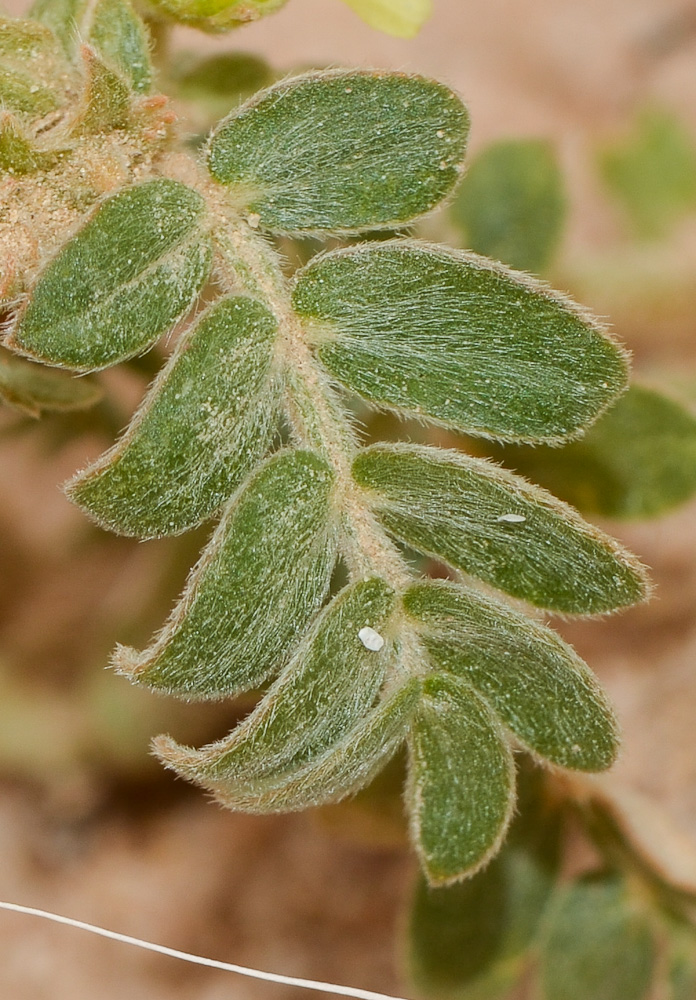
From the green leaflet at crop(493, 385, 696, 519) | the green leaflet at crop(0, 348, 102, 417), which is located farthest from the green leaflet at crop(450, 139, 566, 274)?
the green leaflet at crop(0, 348, 102, 417)

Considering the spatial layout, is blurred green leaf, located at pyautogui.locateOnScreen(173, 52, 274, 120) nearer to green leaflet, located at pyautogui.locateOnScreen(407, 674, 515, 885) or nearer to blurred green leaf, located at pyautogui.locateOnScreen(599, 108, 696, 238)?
green leaflet, located at pyautogui.locateOnScreen(407, 674, 515, 885)

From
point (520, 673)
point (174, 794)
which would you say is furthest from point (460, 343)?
point (174, 794)

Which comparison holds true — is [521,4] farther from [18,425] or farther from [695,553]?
[18,425]

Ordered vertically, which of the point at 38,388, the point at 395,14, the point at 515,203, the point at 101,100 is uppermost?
the point at 515,203

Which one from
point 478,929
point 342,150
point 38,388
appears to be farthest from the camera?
point 478,929

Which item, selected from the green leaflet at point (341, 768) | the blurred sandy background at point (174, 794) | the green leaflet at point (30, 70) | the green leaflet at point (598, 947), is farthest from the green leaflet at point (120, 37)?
the green leaflet at point (598, 947)

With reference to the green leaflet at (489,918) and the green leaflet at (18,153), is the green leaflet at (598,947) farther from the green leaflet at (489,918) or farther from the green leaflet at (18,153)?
the green leaflet at (18,153)

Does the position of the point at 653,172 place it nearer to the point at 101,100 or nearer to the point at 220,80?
the point at 220,80
